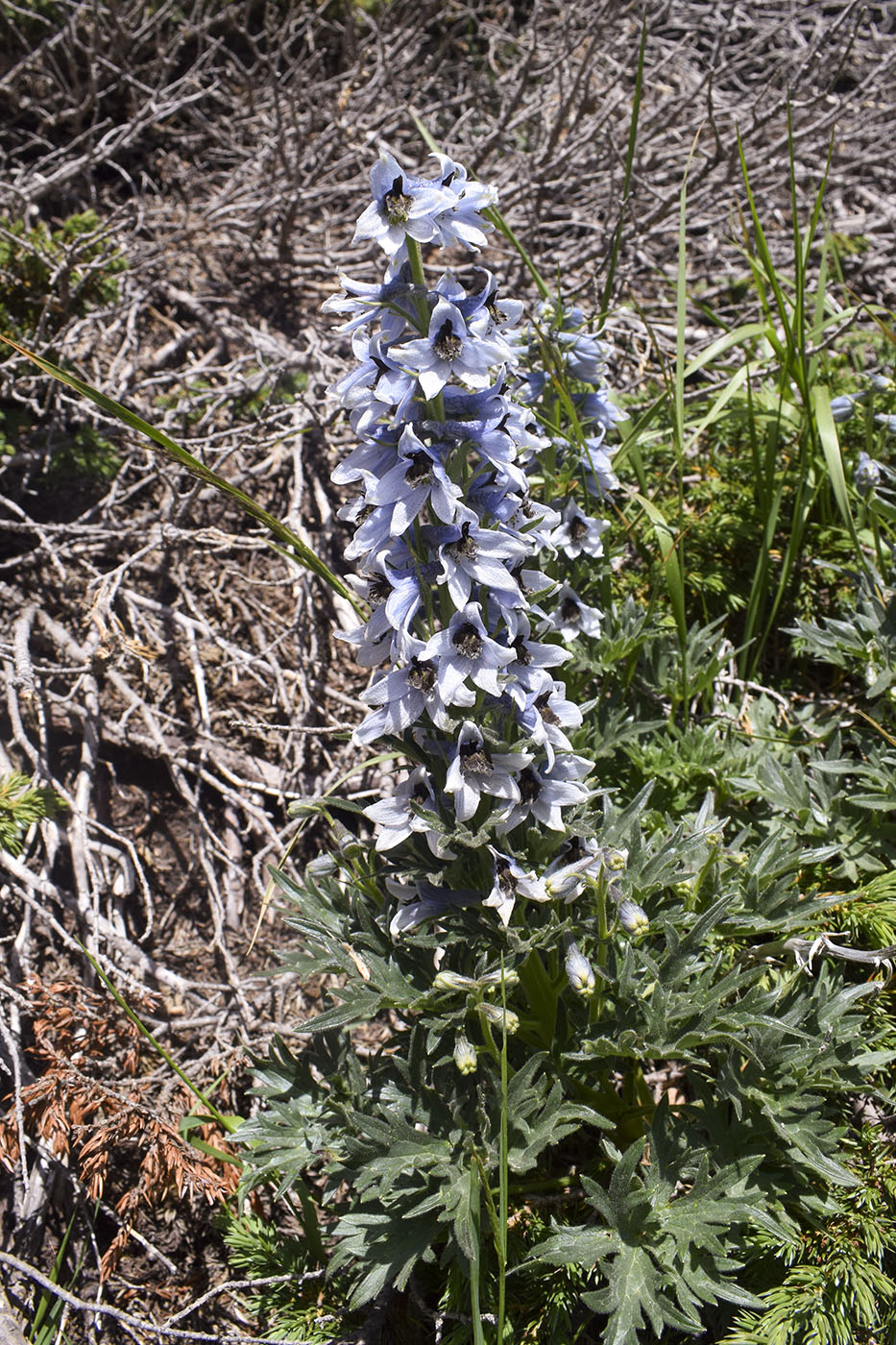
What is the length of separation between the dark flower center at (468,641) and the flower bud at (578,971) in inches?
29.3

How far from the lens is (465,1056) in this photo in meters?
1.97

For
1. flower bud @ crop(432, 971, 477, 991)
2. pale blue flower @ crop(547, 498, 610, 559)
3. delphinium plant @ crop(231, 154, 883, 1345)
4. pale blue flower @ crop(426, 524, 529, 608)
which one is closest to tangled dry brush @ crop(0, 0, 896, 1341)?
delphinium plant @ crop(231, 154, 883, 1345)

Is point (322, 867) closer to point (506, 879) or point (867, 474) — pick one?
point (506, 879)

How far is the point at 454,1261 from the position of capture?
7.58ft

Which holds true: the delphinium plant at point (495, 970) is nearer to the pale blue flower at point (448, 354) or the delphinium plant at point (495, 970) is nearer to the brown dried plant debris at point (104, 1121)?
the pale blue flower at point (448, 354)

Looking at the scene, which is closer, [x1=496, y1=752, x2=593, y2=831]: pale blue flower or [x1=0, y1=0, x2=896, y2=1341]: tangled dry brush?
[x1=496, y1=752, x2=593, y2=831]: pale blue flower

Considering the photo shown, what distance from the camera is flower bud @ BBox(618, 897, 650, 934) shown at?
83.6 inches

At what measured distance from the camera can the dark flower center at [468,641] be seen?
193 cm


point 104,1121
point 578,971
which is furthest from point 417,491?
point 104,1121

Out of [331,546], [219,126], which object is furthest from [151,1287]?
[219,126]

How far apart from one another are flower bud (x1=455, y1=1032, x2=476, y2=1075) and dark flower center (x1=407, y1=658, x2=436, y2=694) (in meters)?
0.74

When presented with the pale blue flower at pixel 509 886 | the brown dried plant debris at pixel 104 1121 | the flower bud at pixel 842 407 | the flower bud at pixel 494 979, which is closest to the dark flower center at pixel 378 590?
the pale blue flower at pixel 509 886

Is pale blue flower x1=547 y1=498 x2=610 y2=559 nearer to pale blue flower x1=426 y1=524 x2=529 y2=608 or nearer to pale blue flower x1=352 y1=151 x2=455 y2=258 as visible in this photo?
pale blue flower x1=426 y1=524 x2=529 y2=608

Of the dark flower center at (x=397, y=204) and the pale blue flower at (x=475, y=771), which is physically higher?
the dark flower center at (x=397, y=204)
